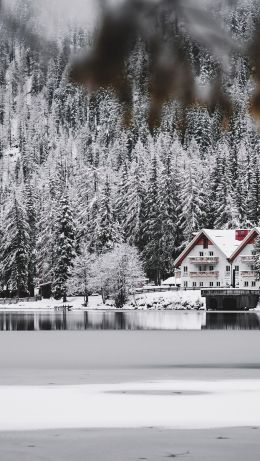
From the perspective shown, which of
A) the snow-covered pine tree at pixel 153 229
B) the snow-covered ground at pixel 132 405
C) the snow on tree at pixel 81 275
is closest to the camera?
the snow-covered ground at pixel 132 405

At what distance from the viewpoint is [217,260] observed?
4471 inches

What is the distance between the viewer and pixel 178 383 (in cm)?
2000

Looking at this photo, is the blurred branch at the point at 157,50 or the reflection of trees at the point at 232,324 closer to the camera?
the blurred branch at the point at 157,50

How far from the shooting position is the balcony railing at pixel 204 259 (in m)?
113

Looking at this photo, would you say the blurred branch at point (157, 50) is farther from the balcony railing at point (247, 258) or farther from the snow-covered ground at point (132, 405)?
the balcony railing at point (247, 258)

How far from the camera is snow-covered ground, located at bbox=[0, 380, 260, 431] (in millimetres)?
12570

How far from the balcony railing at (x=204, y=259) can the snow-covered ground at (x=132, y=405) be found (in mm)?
93165

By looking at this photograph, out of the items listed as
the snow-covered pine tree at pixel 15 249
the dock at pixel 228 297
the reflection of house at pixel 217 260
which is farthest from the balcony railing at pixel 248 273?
the snow-covered pine tree at pixel 15 249

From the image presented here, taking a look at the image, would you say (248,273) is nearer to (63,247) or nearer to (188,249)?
(188,249)

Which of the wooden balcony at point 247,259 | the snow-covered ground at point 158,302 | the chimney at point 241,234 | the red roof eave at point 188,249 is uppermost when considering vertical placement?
the chimney at point 241,234

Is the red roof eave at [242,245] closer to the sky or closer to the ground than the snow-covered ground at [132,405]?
closer to the sky

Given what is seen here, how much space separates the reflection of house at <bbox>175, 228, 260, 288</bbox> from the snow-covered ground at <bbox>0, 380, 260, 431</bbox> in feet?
303

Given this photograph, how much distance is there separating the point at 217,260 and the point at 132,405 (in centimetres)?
9921

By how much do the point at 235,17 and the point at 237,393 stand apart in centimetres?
1150
